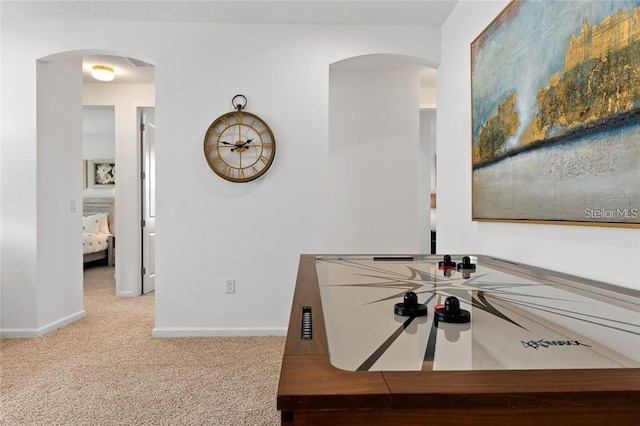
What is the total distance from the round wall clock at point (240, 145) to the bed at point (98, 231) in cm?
423

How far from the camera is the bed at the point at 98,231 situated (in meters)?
6.81

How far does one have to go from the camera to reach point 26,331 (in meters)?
A: 3.22

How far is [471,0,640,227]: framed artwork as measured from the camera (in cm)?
134

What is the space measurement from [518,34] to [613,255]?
1.13 m

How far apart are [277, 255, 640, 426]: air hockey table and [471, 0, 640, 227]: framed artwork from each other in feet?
1.51

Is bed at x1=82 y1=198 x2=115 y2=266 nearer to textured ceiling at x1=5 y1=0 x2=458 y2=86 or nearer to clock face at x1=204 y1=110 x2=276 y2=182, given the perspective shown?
textured ceiling at x1=5 y1=0 x2=458 y2=86

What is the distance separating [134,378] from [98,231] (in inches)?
227

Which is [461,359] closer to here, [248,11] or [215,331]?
[215,331]

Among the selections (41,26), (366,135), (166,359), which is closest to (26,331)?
(166,359)

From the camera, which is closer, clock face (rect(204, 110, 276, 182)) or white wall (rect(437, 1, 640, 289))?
white wall (rect(437, 1, 640, 289))

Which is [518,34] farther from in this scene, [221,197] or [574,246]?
[221,197]

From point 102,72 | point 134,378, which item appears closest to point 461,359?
point 134,378

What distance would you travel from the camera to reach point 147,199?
494cm

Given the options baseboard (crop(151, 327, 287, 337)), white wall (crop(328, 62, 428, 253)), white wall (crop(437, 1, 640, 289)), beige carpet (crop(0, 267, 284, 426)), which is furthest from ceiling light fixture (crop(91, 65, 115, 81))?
white wall (crop(437, 1, 640, 289))
